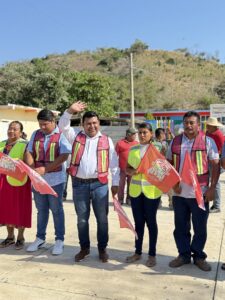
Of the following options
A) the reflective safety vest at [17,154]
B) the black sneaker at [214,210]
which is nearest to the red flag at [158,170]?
the reflective safety vest at [17,154]

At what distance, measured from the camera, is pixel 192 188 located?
4.33 metres

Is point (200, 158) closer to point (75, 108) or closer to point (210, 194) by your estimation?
point (210, 194)

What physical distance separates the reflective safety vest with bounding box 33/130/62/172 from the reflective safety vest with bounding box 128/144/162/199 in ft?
3.23

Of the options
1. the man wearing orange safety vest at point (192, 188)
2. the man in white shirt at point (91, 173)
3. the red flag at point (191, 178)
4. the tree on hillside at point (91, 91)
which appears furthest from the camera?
the tree on hillside at point (91, 91)

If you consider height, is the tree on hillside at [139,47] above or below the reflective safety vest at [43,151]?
above

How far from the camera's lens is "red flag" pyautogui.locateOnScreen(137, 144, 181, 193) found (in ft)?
14.2

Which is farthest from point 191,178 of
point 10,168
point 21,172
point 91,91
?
point 91,91

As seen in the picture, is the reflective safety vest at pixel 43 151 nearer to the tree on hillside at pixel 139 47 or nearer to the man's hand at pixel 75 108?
the man's hand at pixel 75 108

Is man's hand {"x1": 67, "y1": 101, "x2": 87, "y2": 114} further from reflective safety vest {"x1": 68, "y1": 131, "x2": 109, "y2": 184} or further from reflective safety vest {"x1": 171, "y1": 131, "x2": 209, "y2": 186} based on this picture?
reflective safety vest {"x1": 171, "y1": 131, "x2": 209, "y2": 186}

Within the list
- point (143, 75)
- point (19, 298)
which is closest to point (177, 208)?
point (19, 298)

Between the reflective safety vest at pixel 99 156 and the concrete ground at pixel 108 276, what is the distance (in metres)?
1.08

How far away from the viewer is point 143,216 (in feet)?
15.0

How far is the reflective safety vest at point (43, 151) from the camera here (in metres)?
4.84

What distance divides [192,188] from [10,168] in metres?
2.32
